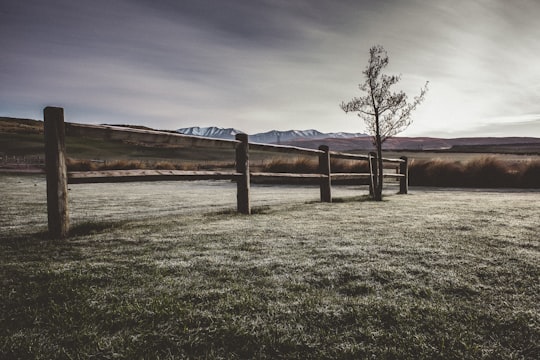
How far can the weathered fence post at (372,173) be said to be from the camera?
7973 millimetres

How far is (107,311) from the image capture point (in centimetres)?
151

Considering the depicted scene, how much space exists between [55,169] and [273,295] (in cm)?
240

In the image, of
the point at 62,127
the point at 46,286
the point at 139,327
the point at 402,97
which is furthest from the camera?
the point at 402,97

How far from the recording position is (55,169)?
296 cm

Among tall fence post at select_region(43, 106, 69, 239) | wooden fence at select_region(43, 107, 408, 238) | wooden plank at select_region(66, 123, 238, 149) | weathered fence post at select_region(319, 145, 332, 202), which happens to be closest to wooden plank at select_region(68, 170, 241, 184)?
wooden fence at select_region(43, 107, 408, 238)

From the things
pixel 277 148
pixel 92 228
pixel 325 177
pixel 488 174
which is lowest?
pixel 92 228

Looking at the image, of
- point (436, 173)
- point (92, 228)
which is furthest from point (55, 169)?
point (436, 173)

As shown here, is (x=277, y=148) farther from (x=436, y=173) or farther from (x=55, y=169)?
(x=436, y=173)

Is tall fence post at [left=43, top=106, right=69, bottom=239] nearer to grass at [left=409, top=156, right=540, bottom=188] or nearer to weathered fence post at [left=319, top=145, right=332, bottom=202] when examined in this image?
weathered fence post at [left=319, top=145, right=332, bottom=202]

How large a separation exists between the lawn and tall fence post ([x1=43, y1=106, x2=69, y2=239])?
196 mm

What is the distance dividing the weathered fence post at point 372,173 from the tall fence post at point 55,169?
654cm

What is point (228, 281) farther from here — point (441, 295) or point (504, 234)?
point (504, 234)

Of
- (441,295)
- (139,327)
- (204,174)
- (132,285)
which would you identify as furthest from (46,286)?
(204,174)

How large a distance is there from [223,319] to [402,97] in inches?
288
